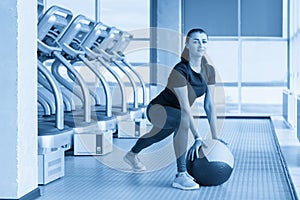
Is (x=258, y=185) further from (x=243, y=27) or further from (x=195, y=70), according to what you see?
(x=243, y=27)

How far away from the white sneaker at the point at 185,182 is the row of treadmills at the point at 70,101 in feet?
3.36

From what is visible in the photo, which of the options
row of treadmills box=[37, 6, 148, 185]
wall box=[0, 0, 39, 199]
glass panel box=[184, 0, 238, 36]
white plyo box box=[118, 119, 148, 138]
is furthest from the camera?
glass panel box=[184, 0, 238, 36]

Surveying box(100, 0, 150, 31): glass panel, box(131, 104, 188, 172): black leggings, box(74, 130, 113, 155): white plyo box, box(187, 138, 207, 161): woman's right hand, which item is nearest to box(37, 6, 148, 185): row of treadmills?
box(74, 130, 113, 155): white plyo box

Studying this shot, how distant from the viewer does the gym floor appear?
4254 mm

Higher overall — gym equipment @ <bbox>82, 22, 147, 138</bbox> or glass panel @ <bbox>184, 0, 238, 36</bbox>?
glass panel @ <bbox>184, 0, 238, 36</bbox>

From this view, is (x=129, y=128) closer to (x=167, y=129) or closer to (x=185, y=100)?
(x=167, y=129)

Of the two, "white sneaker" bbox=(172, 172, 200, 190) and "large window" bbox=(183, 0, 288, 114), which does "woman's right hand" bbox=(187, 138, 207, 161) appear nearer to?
"white sneaker" bbox=(172, 172, 200, 190)

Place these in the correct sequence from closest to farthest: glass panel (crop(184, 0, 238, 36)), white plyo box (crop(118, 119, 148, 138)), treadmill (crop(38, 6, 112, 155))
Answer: treadmill (crop(38, 6, 112, 155)) < white plyo box (crop(118, 119, 148, 138)) < glass panel (crop(184, 0, 238, 36))

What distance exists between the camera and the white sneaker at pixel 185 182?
14.3 feet

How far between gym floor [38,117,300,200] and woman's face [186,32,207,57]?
3.30 feet

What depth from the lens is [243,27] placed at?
11.9 meters

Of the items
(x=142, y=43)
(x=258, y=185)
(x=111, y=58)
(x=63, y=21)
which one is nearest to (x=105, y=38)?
(x=111, y=58)

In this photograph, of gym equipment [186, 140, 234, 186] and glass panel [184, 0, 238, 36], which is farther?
glass panel [184, 0, 238, 36]

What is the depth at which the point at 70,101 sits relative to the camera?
25.6ft
